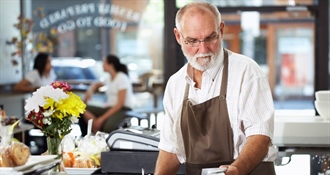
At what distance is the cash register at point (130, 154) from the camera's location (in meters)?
3.31

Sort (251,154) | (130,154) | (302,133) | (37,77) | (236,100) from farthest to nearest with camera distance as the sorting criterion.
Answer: (37,77)
(302,133)
(130,154)
(236,100)
(251,154)

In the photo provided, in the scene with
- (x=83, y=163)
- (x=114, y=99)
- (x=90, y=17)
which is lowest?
(x=114, y=99)

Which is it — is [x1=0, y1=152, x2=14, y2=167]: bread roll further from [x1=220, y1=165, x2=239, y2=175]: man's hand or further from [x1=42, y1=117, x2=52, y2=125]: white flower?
[x1=220, y1=165, x2=239, y2=175]: man's hand

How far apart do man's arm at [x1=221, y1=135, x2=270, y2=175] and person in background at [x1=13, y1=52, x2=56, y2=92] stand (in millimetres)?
6069

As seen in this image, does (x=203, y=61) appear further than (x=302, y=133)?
No

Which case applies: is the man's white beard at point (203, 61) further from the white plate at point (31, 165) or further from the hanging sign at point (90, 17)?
the hanging sign at point (90, 17)

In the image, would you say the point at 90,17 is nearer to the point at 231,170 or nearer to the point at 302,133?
the point at 302,133

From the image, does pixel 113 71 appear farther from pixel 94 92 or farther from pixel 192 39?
pixel 192 39

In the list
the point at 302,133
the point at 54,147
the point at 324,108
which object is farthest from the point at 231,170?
the point at 324,108

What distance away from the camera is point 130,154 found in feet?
10.9

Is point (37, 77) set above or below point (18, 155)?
below

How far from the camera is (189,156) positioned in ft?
9.84

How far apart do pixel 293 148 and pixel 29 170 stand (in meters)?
1.61

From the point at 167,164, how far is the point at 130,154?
40 cm
